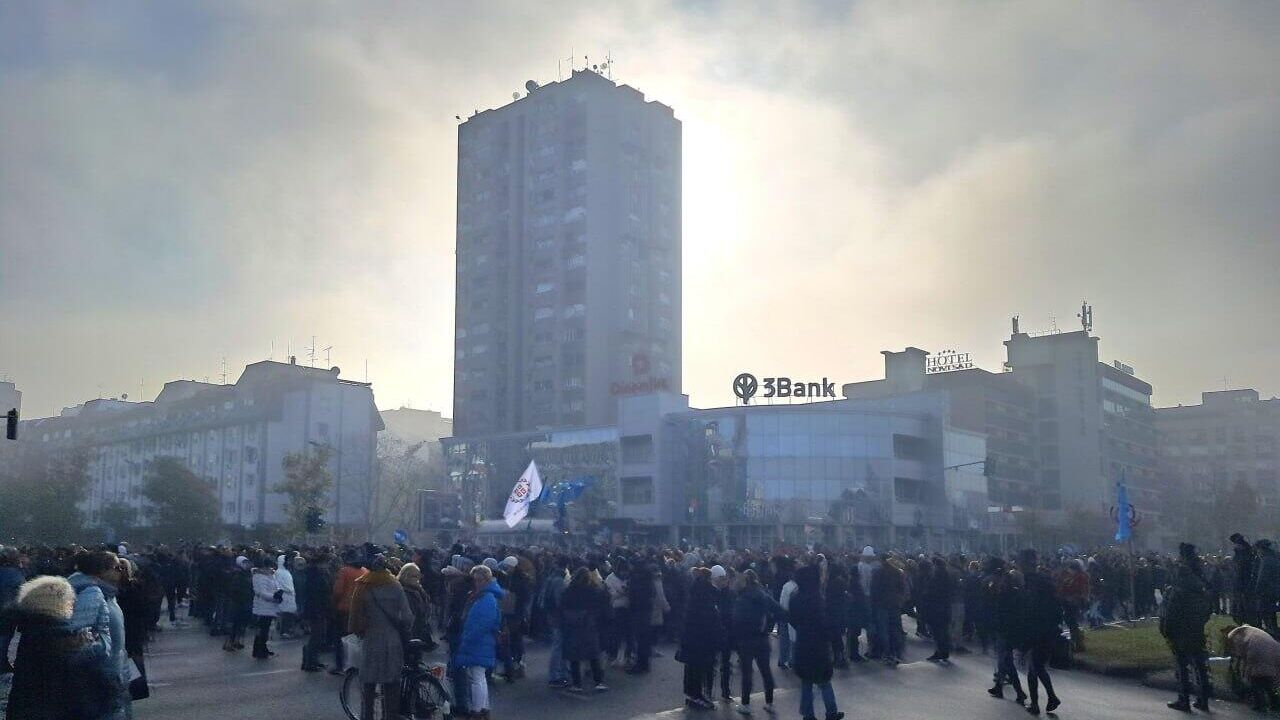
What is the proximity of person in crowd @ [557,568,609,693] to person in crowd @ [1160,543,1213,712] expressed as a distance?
27.9 feet

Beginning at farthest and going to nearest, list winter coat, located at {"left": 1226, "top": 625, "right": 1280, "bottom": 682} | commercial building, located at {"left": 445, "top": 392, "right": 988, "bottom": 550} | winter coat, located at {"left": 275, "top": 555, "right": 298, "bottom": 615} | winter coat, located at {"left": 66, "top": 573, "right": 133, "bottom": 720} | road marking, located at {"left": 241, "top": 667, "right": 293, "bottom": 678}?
commercial building, located at {"left": 445, "top": 392, "right": 988, "bottom": 550}, winter coat, located at {"left": 275, "top": 555, "right": 298, "bottom": 615}, road marking, located at {"left": 241, "top": 667, "right": 293, "bottom": 678}, winter coat, located at {"left": 1226, "top": 625, "right": 1280, "bottom": 682}, winter coat, located at {"left": 66, "top": 573, "right": 133, "bottom": 720}

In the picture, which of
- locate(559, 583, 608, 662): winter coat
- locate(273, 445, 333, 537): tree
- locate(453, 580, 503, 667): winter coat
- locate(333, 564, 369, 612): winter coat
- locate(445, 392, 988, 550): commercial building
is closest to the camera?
locate(453, 580, 503, 667): winter coat

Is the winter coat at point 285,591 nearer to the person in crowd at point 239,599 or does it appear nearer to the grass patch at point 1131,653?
the person in crowd at point 239,599

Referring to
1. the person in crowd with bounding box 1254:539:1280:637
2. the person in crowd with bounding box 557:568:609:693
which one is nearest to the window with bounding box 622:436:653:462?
the person in crowd with bounding box 1254:539:1280:637

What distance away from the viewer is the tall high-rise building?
11738 cm

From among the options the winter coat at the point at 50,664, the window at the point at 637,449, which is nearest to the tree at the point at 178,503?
the window at the point at 637,449

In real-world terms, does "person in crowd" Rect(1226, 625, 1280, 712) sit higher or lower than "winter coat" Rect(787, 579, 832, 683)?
lower

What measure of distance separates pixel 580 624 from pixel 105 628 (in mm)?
10273

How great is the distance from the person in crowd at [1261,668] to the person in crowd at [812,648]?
Result: 21.4ft

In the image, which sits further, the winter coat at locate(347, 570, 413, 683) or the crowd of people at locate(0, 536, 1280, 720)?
the winter coat at locate(347, 570, 413, 683)

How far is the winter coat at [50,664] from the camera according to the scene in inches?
297

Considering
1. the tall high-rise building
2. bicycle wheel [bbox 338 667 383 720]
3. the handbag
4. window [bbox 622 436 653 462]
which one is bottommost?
bicycle wheel [bbox 338 667 383 720]

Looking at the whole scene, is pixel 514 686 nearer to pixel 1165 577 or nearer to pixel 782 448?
pixel 1165 577

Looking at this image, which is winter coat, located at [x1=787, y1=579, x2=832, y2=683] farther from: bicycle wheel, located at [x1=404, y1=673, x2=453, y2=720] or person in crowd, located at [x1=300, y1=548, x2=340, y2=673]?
person in crowd, located at [x1=300, y1=548, x2=340, y2=673]
